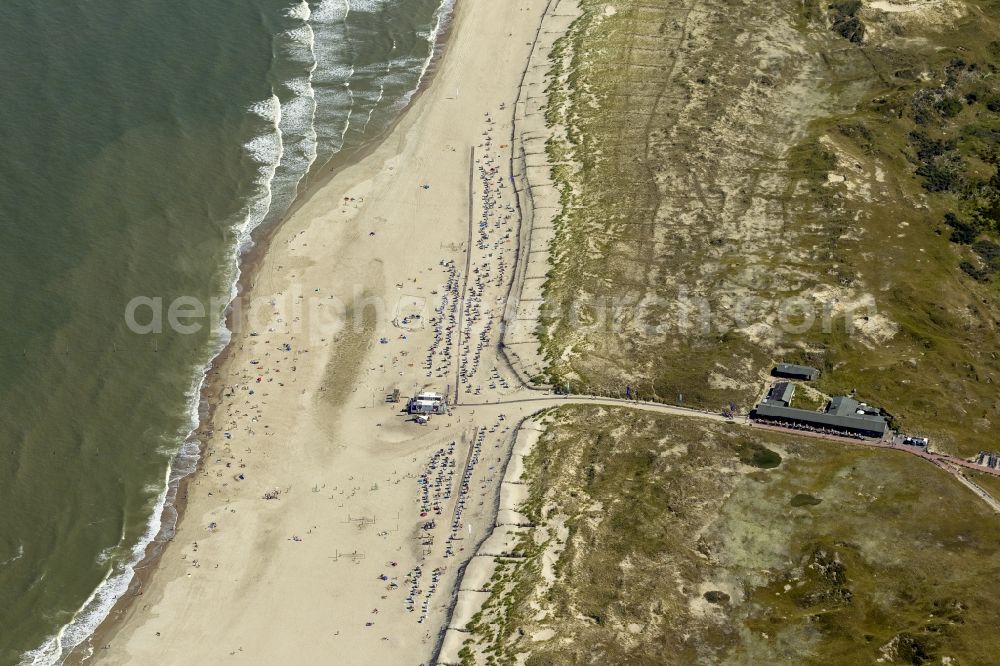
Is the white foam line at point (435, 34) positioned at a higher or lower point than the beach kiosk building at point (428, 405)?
higher

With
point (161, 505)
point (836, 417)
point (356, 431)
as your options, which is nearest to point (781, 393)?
point (836, 417)

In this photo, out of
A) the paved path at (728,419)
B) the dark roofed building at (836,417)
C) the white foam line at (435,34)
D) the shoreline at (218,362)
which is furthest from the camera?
Answer: the white foam line at (435,34)

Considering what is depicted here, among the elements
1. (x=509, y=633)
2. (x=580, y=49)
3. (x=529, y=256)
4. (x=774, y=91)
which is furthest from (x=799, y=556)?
(x=580, y=49)

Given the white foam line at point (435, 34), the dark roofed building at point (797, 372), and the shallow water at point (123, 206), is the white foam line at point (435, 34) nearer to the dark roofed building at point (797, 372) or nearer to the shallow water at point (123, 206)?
the shallow water at point (123, 206)

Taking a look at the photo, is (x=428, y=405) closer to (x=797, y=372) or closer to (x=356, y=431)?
(x=356, y=431)

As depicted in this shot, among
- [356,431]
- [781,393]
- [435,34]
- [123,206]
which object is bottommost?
[356,431]

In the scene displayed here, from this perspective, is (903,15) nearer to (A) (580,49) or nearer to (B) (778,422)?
(A) (580,49)

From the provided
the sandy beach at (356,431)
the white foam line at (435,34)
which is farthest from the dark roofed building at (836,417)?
the white foam line at (435,34)
